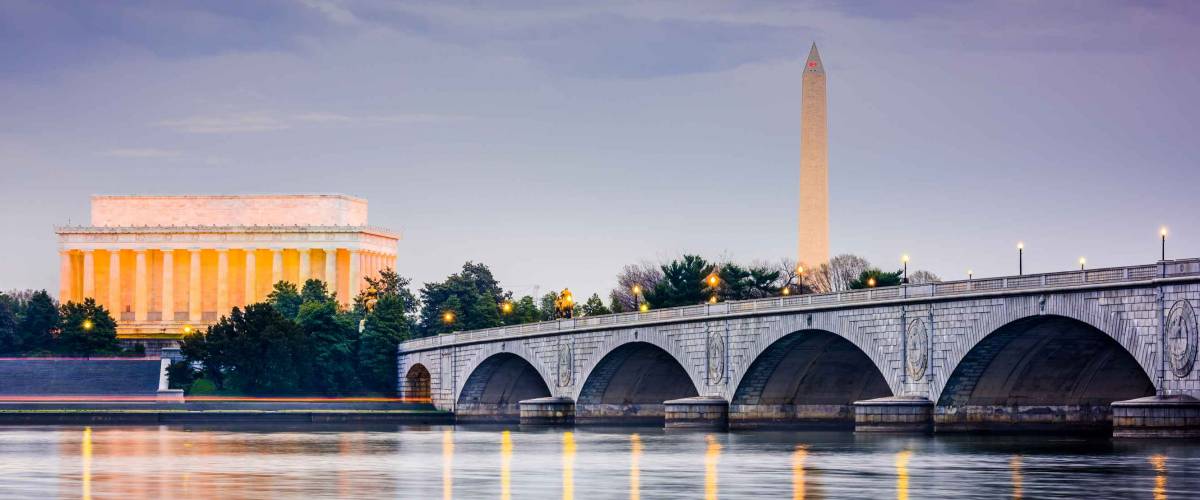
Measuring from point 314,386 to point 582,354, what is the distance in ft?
131

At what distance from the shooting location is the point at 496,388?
5300 inches

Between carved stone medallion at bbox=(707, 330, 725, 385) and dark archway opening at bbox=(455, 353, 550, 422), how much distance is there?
1339 inches

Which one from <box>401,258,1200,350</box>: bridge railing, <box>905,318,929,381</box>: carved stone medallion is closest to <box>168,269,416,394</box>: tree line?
<box>401,258,1200,350</box>: bridge railing

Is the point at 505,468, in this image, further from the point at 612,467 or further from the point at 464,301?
the point at 464,301

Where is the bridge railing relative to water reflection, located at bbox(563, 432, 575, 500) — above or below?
above

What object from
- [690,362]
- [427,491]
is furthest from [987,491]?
[690,362]

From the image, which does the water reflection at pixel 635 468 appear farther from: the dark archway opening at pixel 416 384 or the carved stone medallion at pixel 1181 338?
the dark archway opening at pixel 416 384

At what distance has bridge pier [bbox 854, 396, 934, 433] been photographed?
264 ft

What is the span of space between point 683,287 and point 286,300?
47833mm

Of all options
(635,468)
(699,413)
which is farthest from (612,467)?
(699,413)

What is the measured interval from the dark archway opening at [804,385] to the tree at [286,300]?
81.4 m

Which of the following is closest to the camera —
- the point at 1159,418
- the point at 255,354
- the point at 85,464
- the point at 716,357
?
the point at 85,464

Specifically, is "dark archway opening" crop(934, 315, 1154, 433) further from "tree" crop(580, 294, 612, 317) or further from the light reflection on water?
"tree" crop(580, 294, 612, 317)

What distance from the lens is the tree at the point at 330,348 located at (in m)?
149
